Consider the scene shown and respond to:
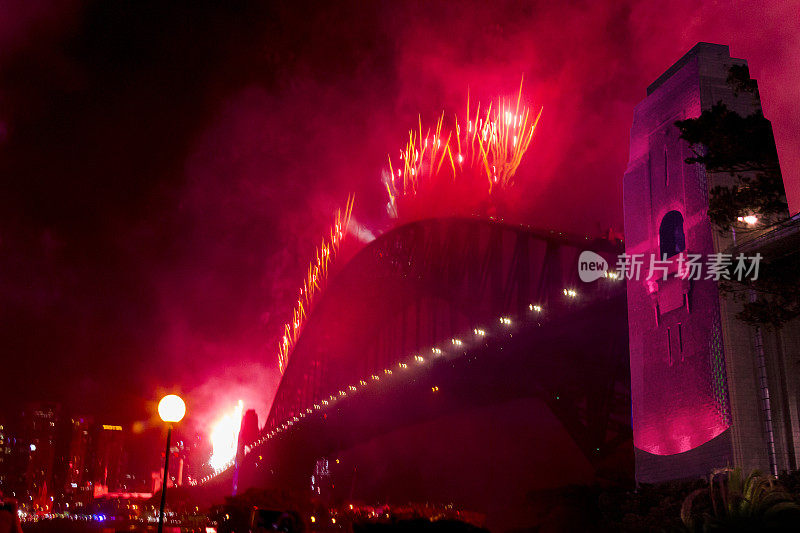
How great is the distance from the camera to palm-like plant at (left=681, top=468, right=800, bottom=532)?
624 inches

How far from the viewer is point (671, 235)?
2480 cm

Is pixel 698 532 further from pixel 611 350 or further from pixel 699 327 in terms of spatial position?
pixel 611 350

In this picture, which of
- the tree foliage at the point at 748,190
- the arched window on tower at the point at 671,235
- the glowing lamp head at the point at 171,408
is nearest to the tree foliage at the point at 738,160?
the tree foliage at the point at 748,190

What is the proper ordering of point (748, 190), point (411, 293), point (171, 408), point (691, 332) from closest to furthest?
point (171, 408)
point (748, 190)
point (691, 332)
point (411, 293)

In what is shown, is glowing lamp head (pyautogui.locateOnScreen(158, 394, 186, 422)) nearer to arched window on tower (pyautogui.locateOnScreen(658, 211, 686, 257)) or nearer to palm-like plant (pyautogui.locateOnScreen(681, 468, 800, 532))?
palm-like plant (pyautogui.locateOnScreen(681, 468, 800, 532))

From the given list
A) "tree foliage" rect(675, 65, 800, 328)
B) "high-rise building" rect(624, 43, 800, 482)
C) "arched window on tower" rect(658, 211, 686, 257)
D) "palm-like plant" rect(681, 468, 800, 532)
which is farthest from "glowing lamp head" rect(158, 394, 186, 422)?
"arched window on tower" rect(658, 211, 686, 257)

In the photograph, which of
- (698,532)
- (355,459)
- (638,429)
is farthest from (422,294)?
(698,532)

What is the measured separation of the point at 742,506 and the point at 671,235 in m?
10.3

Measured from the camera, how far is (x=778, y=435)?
1973 centimetres

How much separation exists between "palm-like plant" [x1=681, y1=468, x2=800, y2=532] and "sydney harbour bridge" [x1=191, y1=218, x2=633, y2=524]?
12.8m

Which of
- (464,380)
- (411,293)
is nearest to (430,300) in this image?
(411,293)

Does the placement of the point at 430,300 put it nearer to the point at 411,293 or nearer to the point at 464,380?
the point at 411,293

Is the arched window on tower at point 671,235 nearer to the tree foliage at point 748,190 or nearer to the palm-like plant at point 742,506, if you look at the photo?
the tree foliage at point 748,190

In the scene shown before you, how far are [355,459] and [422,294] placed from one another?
21.4 metres
